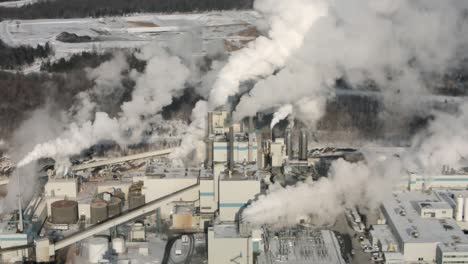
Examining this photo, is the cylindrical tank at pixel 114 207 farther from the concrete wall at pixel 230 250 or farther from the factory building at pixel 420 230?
the factory building at pixel 420 230

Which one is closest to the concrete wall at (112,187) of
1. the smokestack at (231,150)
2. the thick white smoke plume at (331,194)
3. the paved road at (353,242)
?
the smokestack at (231,150)

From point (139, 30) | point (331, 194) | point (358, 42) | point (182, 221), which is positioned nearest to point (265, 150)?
point (331, 194)

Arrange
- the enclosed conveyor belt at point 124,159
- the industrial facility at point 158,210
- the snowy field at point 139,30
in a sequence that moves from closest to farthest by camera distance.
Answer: the industrial facility at point 158,210
the enclosed conveyor belt at point 124,159
the snowy field at point 139,30

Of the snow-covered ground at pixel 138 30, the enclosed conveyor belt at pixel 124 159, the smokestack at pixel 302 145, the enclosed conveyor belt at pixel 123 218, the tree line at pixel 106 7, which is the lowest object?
the enclosed conveyor belt at pixel 123 218

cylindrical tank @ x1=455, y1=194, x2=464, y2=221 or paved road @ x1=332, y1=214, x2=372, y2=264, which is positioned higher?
cylindrical tank @ x1=455, y1=194, x2=464, y2=221

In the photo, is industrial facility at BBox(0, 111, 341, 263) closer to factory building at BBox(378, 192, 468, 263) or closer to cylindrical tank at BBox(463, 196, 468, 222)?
factory building at BBox(378, 192, 468, 263)

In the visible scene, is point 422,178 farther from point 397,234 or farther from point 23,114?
point 23,114

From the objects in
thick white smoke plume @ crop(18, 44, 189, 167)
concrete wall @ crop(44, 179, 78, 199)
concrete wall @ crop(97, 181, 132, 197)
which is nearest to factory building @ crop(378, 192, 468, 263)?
concrete wall @ crop(97, 181, 132, 197)
